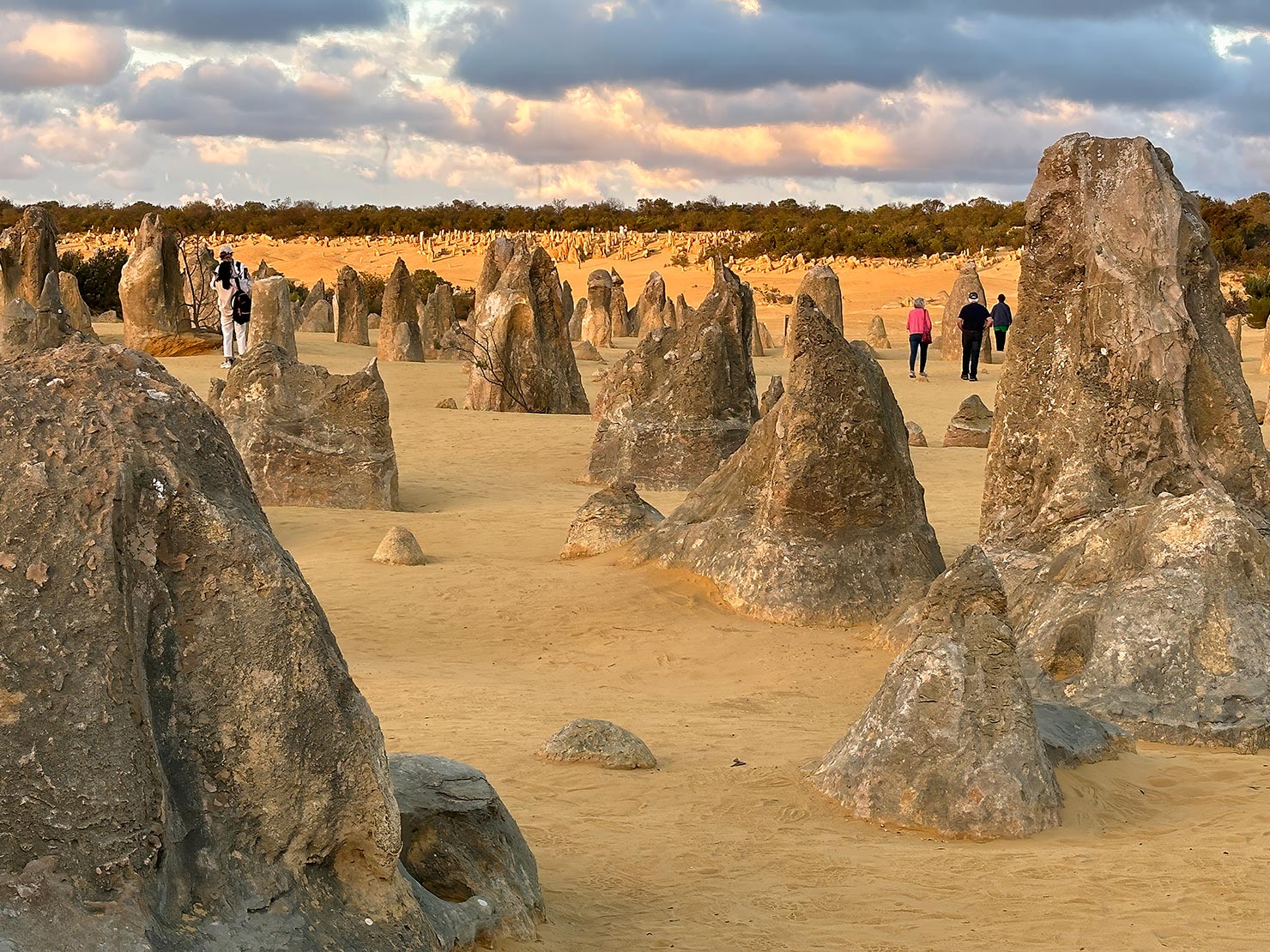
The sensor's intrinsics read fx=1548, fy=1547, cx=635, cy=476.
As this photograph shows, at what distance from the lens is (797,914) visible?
4305mm

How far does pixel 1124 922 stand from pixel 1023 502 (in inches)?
200

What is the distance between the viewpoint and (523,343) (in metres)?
19.9

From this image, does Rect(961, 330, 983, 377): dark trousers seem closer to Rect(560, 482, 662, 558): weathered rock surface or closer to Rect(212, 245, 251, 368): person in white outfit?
Rect(212, 245, 251, 368): person in white outfit

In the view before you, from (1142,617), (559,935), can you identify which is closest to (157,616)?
(559,935)

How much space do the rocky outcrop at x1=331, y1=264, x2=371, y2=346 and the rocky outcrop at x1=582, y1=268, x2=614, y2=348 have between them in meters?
5.27

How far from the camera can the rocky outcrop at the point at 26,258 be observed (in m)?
24.0

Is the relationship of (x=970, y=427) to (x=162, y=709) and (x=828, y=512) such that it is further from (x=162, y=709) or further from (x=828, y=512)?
(x=162, y=709)

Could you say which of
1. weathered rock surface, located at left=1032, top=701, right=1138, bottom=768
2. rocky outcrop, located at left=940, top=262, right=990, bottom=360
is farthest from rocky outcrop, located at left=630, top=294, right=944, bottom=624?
rocky outcrop, located at left=940, top=262, right=990, bottom=360

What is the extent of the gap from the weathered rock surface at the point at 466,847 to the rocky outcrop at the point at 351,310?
1005 inches

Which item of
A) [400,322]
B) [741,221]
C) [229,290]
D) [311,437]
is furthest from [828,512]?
[741,221]

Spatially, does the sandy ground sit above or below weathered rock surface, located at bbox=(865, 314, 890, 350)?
below

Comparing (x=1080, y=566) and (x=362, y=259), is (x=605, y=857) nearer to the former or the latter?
(x=1080, y=566)

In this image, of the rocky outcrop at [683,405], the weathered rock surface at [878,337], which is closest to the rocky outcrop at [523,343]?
the rocky outcrop at [683,405]

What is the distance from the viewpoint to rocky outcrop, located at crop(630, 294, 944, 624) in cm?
934
